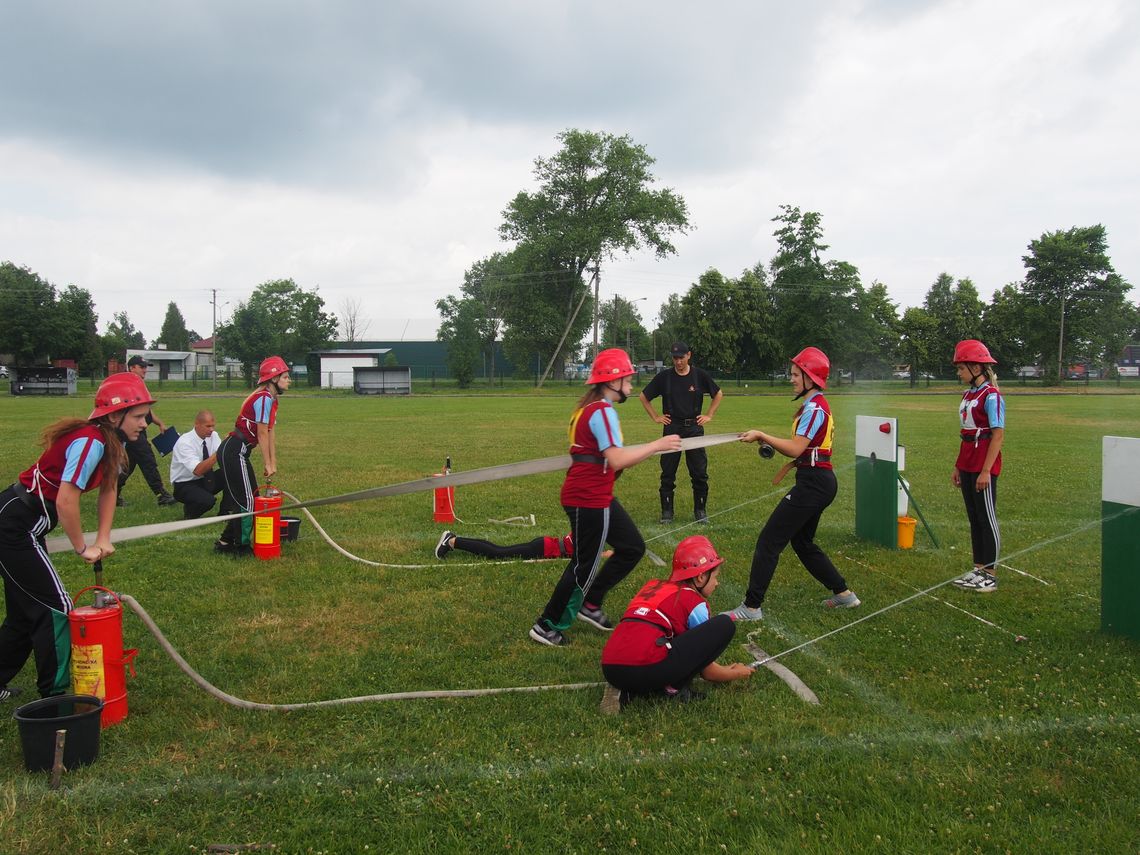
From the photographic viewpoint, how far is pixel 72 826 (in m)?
3.44

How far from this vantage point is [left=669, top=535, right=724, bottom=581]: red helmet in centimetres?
471

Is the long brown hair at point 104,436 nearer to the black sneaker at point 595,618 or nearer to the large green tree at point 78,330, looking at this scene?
the black sneaker at point 595,618

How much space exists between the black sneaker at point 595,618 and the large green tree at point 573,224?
62462 millimetres

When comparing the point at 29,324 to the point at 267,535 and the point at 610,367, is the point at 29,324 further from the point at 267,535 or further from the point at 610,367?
the point at 610,367

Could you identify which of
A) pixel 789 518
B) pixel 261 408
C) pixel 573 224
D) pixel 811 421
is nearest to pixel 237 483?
pixel 261 408

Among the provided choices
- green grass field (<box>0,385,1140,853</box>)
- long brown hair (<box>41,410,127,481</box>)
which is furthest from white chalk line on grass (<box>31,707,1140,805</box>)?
long brown hair (<box>41,410,127,481</box>)

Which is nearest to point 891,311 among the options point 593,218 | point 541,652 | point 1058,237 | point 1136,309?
point 1058,237

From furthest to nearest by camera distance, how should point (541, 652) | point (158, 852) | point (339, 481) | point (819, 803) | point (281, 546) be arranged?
point (339, 481), point (281, 546), point (541, 652), point (819, 803), point (158, 852)

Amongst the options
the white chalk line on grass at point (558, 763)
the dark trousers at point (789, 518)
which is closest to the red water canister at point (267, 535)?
the white chalk line on grass at point (558, 763)

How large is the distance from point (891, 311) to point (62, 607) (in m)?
75.1

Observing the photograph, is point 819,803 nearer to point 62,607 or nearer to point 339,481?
point 62,607

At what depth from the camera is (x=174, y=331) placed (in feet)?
520

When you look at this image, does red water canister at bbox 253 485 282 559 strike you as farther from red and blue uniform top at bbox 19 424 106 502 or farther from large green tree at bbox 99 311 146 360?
large green tree at bbox 99 311 146 360

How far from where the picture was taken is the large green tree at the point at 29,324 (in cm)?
6644
